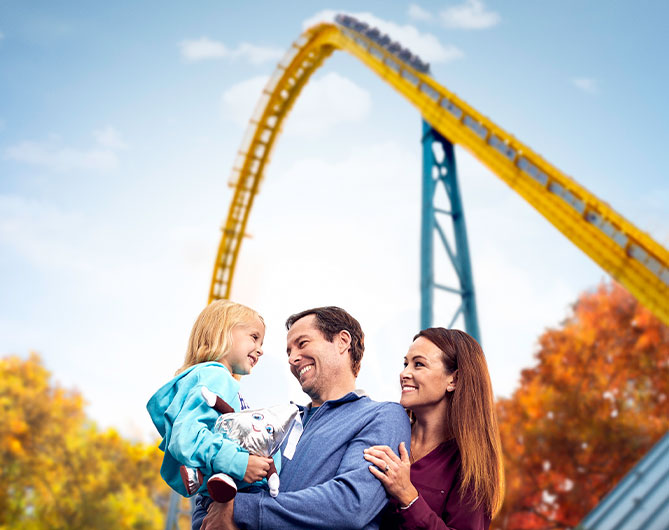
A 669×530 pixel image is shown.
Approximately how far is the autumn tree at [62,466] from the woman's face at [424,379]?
20.6 metres

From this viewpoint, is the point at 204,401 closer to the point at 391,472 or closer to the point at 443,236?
the point at 391,472

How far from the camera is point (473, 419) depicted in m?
2.02

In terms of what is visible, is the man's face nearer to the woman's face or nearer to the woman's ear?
the woman's face

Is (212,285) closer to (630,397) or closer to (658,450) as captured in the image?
(630,397)

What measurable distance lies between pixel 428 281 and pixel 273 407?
6734 millimetres

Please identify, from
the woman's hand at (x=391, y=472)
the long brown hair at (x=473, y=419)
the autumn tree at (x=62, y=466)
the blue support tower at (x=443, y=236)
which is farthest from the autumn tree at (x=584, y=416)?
the woman's hand at (x=391, y=472)

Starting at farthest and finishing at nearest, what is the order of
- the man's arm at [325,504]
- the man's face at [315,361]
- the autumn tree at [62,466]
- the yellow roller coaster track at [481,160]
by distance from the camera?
the autumn tree at [62,466] < the yellow roller coaster track at [481,160] < the man's face at [315,361] < the man's arm at [325,504]

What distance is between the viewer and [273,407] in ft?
5.93

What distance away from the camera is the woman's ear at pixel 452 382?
83.1 inches

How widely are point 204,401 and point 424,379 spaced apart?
2.19 ft

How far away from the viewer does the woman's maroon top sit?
1.75 metres

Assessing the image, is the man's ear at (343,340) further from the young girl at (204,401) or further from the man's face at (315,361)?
the young girl at (204,401)

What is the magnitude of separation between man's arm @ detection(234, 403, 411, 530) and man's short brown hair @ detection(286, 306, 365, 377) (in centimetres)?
43

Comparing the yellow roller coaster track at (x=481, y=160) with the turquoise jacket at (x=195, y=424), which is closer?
the turquoise jacket at (x=195, y=424)
